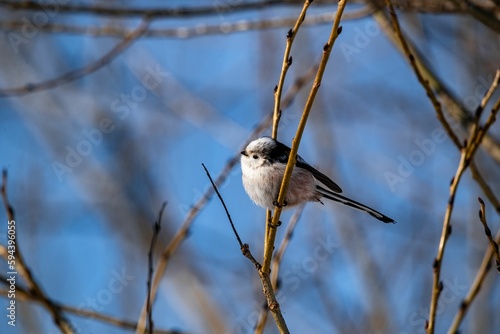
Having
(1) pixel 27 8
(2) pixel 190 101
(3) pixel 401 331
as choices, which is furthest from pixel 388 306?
(1) pixel 27 8

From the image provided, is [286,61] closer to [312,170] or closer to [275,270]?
[275,270]

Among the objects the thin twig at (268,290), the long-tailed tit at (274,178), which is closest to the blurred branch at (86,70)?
the long-tailed tit at (274,178)

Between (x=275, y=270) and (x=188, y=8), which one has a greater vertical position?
(x=188, y=8)

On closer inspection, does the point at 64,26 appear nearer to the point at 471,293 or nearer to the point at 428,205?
the point at 471,293

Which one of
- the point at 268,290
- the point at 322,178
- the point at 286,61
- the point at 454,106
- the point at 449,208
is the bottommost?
the point at 268,290

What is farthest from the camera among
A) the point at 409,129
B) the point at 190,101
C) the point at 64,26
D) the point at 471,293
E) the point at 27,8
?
the point at 409,129

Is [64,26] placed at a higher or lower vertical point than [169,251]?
higher

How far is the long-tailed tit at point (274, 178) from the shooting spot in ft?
8.59

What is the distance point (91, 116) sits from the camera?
22.5 ft

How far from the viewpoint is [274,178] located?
8.66ft

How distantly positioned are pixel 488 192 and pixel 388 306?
3.02 meters

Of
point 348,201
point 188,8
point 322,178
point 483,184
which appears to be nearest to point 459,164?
point 483,184

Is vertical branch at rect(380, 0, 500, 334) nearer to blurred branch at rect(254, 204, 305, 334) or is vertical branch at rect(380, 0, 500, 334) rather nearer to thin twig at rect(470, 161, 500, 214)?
thin twig at rect(470, 161, 500, 214)

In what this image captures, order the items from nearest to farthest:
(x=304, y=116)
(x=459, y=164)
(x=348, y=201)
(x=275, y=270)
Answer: (x=304, y=116), (x=459, y=164), (x=275, y=270), (x=348, y=201)
